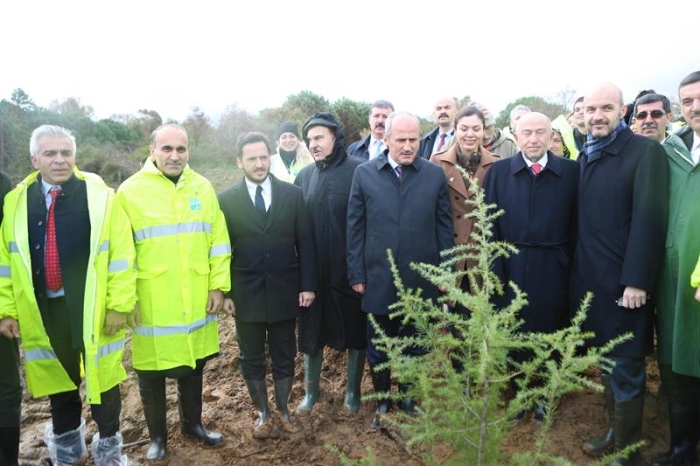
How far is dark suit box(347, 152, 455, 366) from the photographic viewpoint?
4.20 m

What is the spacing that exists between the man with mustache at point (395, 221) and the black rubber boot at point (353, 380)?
494mm

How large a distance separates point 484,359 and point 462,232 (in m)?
2.53

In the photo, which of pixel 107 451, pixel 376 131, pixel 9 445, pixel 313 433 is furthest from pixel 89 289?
pixel 376 131

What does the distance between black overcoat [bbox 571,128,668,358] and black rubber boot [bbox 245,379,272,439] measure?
2773 millimetres

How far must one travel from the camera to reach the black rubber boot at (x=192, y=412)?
4.29m

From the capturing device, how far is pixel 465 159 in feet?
15.7

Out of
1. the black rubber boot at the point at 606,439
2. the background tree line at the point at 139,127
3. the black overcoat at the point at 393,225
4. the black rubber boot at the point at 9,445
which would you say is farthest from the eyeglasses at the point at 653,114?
the background tree line at the point at 139,127

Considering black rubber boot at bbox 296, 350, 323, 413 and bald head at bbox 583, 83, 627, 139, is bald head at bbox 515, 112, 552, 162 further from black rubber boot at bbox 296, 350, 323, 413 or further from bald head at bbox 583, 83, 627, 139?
black rubber boot at bbox 296, 350, 323, 413

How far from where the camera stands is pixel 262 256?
4.35 meters

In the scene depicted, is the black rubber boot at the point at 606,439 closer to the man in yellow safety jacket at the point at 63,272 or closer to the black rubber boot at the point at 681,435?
the black rubber boot at the point at 681,435

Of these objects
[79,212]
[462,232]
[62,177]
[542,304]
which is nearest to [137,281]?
[79,212]

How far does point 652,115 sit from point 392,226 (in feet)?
9.21

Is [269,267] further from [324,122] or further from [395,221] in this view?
[324,122]

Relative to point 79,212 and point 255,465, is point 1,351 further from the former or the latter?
point 255,465
